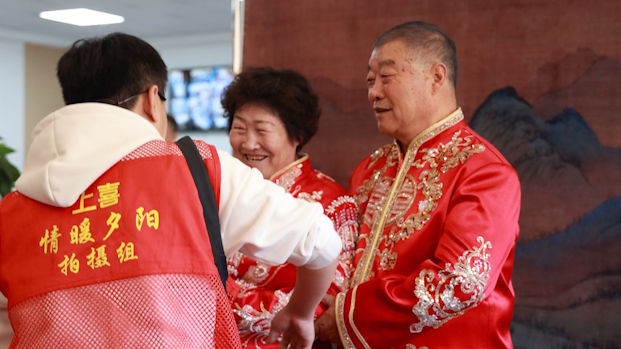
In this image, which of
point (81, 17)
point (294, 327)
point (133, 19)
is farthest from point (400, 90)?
point (81, 17)

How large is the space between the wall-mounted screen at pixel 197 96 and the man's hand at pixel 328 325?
8.24 metres

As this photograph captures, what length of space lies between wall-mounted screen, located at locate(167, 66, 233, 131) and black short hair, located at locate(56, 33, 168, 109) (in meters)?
8.66

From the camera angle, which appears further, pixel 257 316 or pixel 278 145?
pixel 278 145

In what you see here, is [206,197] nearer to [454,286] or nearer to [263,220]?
[263,220]

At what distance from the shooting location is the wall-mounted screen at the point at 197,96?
1009cm

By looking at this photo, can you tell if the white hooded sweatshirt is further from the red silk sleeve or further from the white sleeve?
the red silk sleeve

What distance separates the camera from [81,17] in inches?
337

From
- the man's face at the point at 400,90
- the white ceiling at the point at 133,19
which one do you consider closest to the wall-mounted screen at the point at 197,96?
the white ceiling at the point at 133,19

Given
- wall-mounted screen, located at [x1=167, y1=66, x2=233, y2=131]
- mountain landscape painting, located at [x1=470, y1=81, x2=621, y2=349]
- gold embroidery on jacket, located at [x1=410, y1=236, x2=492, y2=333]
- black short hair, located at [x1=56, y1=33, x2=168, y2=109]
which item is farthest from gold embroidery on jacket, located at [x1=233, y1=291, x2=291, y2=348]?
wall-mounted screen, located at [x1=167, y1=66, x2=233, y2=131]

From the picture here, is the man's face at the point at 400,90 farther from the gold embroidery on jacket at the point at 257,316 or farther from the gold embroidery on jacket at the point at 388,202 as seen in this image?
the gold embroidery on jacket at the point at 257,316

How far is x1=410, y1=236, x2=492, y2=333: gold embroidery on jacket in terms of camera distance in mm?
1734

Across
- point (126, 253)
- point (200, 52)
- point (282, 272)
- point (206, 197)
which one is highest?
point (200, 52)

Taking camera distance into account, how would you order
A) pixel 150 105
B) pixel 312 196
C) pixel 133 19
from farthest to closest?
pixel 133 19 → pixel 312 196 → pixel 150 105

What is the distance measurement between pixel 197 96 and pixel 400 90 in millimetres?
8434
